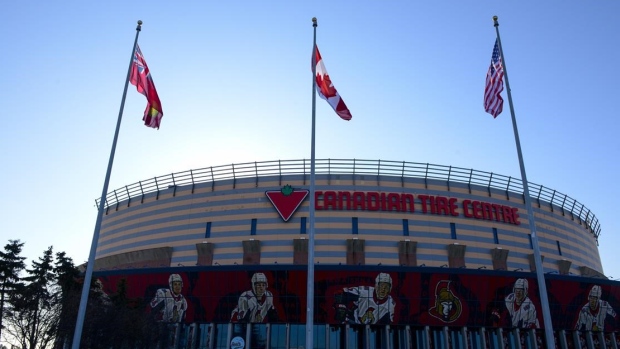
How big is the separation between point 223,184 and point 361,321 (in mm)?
23820

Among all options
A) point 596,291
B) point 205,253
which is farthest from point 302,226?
point 596,291

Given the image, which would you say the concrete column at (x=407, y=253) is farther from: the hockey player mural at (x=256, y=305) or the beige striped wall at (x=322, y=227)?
the hockey player mural at (x=256, y=305)

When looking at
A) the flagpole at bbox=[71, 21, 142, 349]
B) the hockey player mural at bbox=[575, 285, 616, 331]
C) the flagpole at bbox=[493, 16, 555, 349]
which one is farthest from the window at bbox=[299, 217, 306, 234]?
the hockey player mural at bbox=[575, 285, 616, 331]

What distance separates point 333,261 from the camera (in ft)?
174

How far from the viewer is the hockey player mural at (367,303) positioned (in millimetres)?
46938

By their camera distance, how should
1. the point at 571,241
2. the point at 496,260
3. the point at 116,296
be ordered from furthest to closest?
the point at 571,241 < the point at 496,260 < the point at 116,296

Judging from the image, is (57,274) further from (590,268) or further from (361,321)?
(590,268)

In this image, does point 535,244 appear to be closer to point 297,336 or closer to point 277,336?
point 297,336

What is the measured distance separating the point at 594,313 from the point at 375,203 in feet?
85.9

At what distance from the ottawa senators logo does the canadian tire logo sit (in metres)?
17.8

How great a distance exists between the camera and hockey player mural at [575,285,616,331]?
171 ft

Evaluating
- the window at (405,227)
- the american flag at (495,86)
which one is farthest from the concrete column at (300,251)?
the american flag at (495,86)

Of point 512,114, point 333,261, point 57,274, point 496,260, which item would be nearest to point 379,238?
point 333,261

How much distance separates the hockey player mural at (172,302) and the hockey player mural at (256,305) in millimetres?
5575
